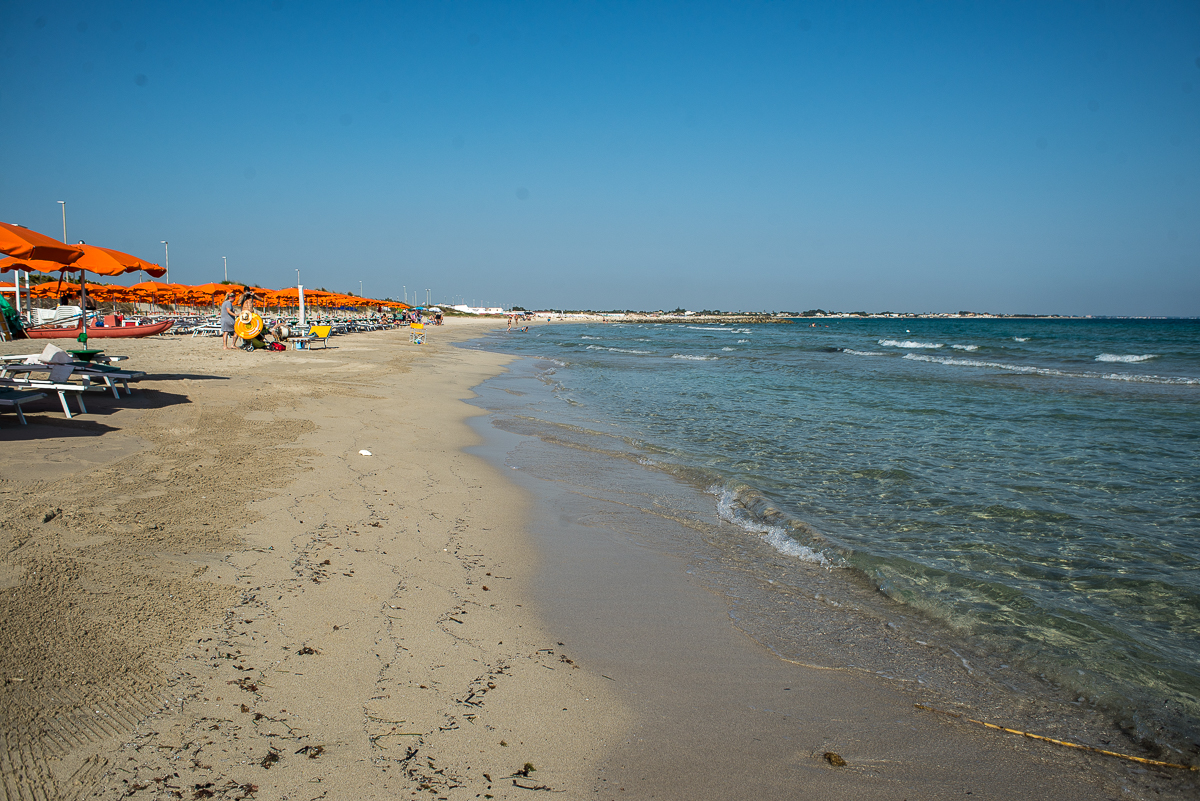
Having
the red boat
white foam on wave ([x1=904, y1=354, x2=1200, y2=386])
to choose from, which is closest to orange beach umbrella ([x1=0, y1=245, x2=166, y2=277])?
the red boat

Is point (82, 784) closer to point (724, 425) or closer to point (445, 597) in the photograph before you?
point (445, 597)

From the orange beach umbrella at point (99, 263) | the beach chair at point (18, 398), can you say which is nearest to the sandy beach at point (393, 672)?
the beach chair at point (18, 398)

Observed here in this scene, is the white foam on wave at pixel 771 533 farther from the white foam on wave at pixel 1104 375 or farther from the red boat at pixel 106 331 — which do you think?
the red boat at pixel 106 331

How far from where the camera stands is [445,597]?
3.53 metres

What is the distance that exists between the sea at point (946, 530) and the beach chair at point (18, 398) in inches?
192

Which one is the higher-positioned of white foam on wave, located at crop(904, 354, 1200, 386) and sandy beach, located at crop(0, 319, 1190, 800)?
white foam on wave, located at crop(904, 354, 1200, 386)

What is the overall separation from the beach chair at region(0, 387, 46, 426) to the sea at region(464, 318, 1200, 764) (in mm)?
4879

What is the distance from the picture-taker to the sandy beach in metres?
2.15

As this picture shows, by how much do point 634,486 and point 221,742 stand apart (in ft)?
15.2

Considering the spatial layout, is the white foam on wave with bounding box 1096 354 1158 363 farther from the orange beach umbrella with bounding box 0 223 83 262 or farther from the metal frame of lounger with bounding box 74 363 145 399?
the orange beach umbrella with bounding box 0 223 83 262

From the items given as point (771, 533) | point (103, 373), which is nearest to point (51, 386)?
point (103, 373)

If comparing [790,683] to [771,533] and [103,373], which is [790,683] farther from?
[103,373]

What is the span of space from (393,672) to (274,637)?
0.65 metres

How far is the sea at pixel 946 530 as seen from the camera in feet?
10.5
